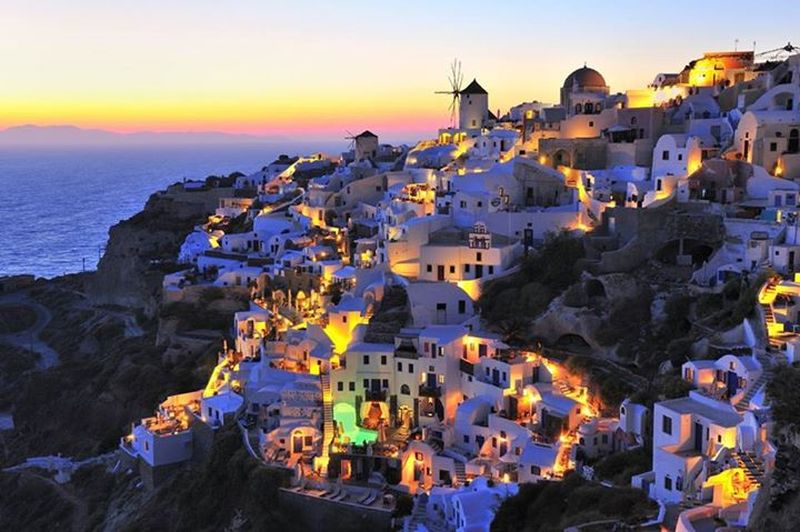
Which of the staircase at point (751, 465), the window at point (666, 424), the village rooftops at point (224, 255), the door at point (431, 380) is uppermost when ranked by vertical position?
the staircase at point (751, 465)

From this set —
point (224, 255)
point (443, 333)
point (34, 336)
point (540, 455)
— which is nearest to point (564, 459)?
point (540, 455)

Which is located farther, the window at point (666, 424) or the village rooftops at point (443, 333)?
the village rooftops at point (443, 333)

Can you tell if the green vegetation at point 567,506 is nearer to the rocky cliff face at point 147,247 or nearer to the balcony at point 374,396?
the balcony at point 374,396

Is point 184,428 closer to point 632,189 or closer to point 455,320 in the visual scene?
point 455,320

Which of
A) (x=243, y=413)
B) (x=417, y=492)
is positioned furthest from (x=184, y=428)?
(x=417, y=492)

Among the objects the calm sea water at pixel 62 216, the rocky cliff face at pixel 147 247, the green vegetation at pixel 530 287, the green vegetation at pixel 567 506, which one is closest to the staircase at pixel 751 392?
the green vegetation at pixel 567 506
